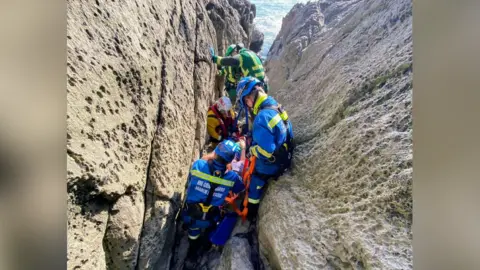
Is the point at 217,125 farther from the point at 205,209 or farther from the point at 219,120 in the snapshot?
the point at 205,209

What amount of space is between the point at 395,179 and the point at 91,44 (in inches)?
107

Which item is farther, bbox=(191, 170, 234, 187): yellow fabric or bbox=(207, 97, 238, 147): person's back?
bbox=(207, 97, 238, 147): person's back

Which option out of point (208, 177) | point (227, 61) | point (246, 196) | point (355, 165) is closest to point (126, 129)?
point (208, 177)

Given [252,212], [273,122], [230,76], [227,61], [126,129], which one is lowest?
[252,212]

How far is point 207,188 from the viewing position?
3.65m

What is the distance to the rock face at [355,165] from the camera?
7.52 feet

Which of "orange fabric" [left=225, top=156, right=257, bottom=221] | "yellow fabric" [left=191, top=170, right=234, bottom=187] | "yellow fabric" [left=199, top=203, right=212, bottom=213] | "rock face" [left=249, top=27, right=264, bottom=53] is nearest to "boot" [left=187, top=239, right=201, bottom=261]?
"yellow fabric" [left=199, top=203, right=212, bottom=213]

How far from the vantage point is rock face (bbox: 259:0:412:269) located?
2293 mm

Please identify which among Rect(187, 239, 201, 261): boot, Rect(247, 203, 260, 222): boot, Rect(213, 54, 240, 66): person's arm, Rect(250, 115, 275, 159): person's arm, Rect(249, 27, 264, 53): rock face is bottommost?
Rect(187, 239, 201, 261): boot

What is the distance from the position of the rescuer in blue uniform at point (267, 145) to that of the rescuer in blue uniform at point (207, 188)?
309mm

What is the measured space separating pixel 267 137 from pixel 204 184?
0.97 meters

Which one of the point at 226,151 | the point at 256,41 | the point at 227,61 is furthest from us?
the point at 256,41

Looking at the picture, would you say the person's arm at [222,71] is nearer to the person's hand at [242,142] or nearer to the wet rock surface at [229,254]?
the person's hand at [242,142]

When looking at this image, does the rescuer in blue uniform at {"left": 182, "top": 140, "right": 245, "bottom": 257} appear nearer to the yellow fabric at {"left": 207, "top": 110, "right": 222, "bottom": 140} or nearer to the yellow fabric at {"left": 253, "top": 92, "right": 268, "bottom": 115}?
the yellow fabric at {"left": 253, "top": 92, "right": 268, "bottom": 115}
